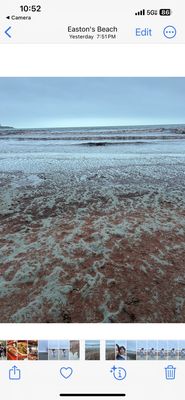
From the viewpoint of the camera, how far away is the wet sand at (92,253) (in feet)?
11.7

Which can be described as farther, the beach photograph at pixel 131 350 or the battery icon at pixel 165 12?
the battery icon at pixel 165 12

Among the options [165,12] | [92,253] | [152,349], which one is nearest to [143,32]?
[165,12]

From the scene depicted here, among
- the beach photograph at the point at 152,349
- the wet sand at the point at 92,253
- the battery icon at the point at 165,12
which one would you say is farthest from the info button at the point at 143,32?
the wet sand at the point at 92,253

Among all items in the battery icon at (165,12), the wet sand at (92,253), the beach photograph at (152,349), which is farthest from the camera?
the wet sand at (92,253)

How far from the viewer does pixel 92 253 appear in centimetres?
489

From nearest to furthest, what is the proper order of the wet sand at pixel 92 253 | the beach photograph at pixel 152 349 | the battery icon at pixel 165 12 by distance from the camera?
1. the beach photograph at pixel 152 349
2. the battery icon at pixel 165 12
3. the wet sand at pixel 92 253

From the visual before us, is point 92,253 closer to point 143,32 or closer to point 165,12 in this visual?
point 143,32

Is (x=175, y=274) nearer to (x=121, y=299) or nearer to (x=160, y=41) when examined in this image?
(x=121, y=299)

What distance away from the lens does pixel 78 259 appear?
4.70 metres

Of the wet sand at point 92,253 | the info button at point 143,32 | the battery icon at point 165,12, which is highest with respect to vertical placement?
the battery icon at point 165,12

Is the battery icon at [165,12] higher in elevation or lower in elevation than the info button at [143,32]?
higher

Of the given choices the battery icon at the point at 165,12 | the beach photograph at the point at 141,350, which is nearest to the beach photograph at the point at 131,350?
the beach photograph at the point at 141,350

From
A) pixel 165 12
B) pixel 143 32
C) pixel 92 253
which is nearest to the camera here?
pixel 165 12

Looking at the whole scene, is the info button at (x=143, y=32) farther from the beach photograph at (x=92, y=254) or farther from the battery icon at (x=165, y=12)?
the beach photograph at (x=92, y=254)
